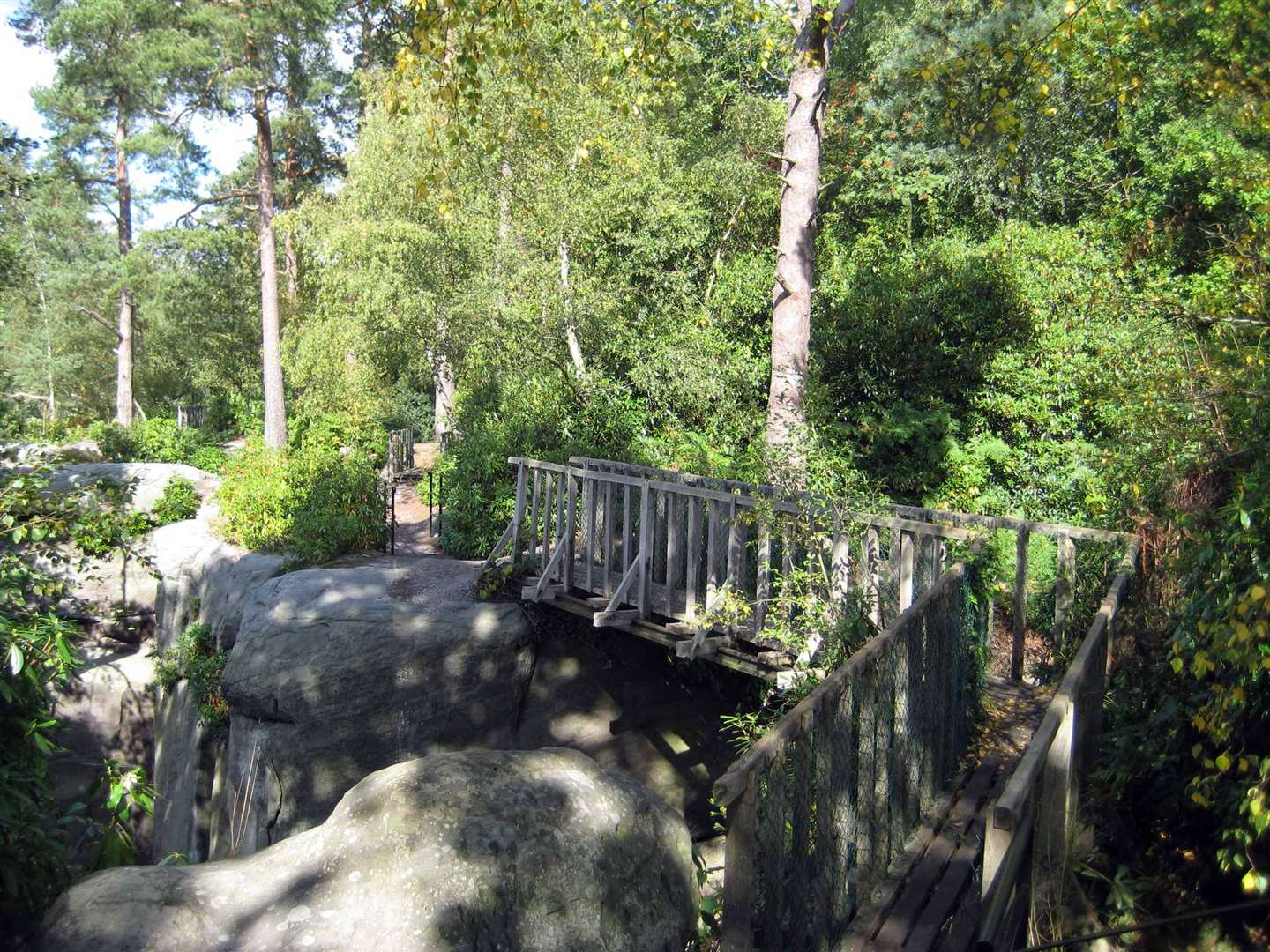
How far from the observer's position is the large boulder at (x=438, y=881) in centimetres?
426

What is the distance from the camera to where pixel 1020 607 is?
23.6 feet

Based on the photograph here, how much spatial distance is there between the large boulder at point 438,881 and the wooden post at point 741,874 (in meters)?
1.61

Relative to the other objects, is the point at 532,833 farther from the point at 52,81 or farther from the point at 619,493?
the point at 52,81

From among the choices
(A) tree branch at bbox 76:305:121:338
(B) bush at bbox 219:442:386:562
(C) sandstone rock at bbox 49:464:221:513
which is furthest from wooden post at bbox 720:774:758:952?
(A) tree branch at bbox 76:305:121:338

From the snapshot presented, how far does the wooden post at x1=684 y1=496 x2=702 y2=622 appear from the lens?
7.90 m

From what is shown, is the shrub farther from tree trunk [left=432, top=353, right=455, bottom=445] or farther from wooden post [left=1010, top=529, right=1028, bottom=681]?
wooden post [left=1010, top=529, right=1028, bottom=681]

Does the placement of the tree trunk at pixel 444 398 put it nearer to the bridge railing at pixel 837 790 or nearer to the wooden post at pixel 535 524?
the wooden post at pixel 535 524

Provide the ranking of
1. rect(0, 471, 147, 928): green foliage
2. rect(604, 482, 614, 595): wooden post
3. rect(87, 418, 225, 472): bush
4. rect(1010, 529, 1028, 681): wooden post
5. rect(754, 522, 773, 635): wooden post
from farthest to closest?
rect(87, 418, 225, 472): bush, rect(604, 482, 614, 595): wooden post, rect(754, 522, 773, 635): wooden post, rect(1010, 529, 1028, 681): wooden post, rect(0, 471, 147, 928): green foliage

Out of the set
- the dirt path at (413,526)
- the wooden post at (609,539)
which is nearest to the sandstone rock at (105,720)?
the dirt path at (413,526)

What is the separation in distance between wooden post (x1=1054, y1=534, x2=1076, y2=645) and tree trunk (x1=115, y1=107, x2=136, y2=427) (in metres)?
28.0

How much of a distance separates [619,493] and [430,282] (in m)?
6.30

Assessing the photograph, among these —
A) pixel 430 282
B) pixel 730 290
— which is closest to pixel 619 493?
pixel 730 290

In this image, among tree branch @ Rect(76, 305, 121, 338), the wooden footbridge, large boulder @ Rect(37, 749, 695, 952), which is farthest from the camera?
tree branch @ Rect(76, 305, 121, 338)

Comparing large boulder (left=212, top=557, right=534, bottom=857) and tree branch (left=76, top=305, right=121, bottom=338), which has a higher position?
tree branch (left=76, top=305, right=121, bottom=338)
